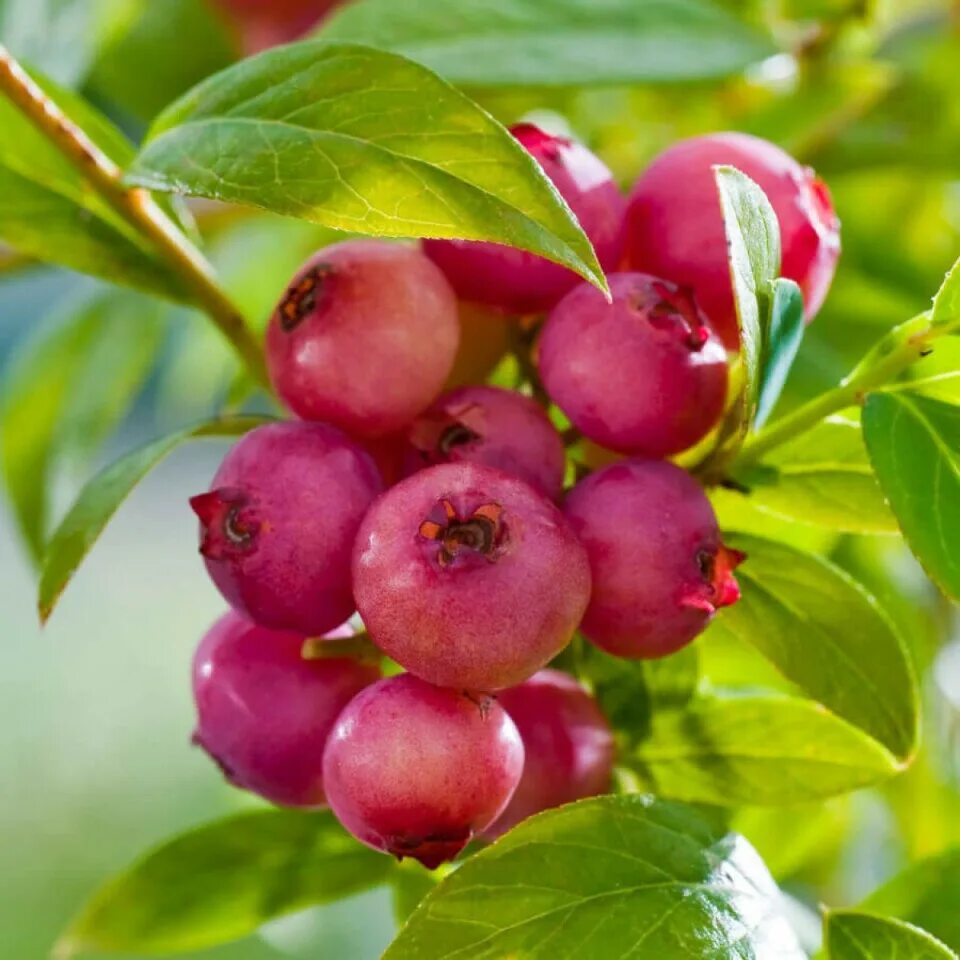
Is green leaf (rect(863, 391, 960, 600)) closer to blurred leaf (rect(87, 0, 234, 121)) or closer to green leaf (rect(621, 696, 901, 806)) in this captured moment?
green leaf (rect(621, 696, 901, 806))

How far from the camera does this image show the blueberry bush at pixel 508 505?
0.35 metres

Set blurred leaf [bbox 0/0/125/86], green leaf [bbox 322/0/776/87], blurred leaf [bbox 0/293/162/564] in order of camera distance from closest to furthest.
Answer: green leaf [bbox 322/0/776/87] → blurred leaf [bbox 0/0/125/86] → blurred leaf [bbox 0/293/162/564]

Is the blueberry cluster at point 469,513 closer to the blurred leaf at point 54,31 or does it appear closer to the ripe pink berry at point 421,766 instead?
the ripe pink berry at point 421,766

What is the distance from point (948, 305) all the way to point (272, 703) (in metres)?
0.23

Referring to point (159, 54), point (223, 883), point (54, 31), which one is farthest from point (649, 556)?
point (159, 54)

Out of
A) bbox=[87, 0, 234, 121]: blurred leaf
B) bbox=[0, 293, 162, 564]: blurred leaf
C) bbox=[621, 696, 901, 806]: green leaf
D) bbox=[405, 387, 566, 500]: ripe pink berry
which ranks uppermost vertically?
bbox=[405, 387, 566, 500]: ripe pink berry

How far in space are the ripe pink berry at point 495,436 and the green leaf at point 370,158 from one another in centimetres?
6

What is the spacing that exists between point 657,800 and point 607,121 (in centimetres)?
62

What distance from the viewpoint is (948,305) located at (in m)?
0.38

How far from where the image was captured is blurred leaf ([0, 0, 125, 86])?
75 centimetres

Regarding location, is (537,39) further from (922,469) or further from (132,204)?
(922,469)

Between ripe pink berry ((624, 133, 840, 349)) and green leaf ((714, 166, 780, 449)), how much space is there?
54 mm

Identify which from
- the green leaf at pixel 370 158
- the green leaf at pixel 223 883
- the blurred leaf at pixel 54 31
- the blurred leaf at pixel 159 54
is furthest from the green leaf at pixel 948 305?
the blurred leaf at pixel 159 54

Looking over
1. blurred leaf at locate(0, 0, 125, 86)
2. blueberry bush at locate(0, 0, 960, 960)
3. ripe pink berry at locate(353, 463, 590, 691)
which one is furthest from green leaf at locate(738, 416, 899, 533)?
blurred leaf at locate(0, 0, 125, 86)
